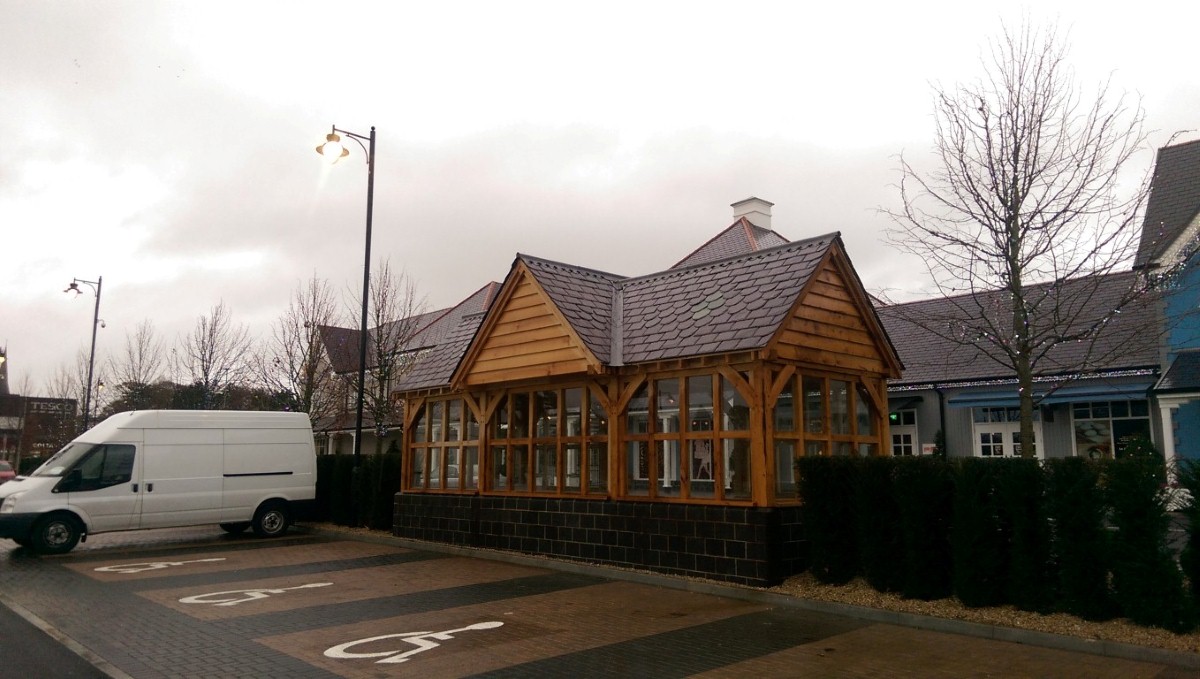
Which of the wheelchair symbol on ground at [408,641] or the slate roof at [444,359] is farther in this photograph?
the slate roof at [444,359]

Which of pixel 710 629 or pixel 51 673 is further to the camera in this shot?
pixel 710 629

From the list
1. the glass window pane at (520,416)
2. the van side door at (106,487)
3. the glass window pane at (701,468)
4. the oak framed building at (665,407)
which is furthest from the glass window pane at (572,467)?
the van side door at (106,487)

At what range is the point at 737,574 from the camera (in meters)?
10.8

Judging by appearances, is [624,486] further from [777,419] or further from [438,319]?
[438,319]

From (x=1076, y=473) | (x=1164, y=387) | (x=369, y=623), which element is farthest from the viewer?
(x=1164, y=387)

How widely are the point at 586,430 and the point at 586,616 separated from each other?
14.5ft

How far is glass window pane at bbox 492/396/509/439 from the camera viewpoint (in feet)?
49.9

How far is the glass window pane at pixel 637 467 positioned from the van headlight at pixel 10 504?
439 inches

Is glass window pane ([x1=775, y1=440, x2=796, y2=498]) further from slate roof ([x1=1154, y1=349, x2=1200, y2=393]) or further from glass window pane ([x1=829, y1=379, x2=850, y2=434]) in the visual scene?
slate roof ([x1=1154, y1=349, x2=1200, y2=393])

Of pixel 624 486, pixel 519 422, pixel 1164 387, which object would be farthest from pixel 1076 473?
pixel 1164 387

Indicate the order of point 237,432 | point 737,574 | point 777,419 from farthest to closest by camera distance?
point 237,432 < point 777,419 < point 737,574

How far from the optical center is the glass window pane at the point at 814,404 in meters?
12.1

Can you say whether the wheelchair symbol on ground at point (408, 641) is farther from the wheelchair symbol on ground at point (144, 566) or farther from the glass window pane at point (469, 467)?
the wheelchair symbol on ground at point (144, 566)

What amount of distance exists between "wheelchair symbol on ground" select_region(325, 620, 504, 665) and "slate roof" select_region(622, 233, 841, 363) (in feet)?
16.2
